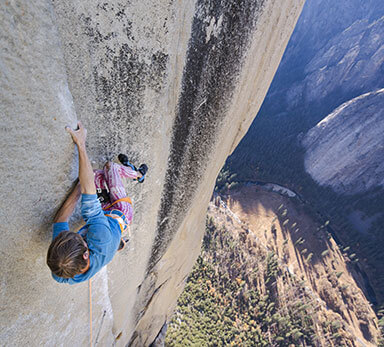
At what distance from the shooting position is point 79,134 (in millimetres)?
1499

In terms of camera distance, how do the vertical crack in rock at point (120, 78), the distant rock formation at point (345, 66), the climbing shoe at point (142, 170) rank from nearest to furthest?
the vertical crack in rock at point (120, 78) → the climbing shoe at point (142, 170) → the distant rock formation at point (345, 66)

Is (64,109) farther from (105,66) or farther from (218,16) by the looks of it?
(218,16)

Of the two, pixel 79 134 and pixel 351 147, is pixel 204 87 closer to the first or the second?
pixel 79 134

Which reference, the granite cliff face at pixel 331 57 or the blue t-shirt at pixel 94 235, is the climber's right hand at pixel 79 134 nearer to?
the blue t-shirt at pixel 94 235

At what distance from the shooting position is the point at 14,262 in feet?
4.62

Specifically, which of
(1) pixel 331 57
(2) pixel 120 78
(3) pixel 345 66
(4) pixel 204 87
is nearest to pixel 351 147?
(3) pixel 345 66

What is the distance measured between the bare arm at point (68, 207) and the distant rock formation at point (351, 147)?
21.8 m

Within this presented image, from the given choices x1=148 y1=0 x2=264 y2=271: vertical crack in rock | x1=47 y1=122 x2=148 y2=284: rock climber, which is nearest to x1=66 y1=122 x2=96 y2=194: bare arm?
x1=47 y1=122 x2=148 y2=284: rock climber

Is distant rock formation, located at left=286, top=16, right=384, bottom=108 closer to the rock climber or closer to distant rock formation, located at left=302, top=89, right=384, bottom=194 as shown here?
distant rock formation, located at left=302, top=89, right=384, bottom=194

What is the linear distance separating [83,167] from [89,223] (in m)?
0.36

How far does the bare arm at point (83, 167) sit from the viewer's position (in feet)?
4.73

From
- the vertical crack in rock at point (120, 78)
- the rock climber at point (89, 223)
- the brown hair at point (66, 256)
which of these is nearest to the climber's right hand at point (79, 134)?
the rock climber at point (89, 223)

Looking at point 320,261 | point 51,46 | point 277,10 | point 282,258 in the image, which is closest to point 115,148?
point 51,46

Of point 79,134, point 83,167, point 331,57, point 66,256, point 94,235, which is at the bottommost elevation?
point 66,256
